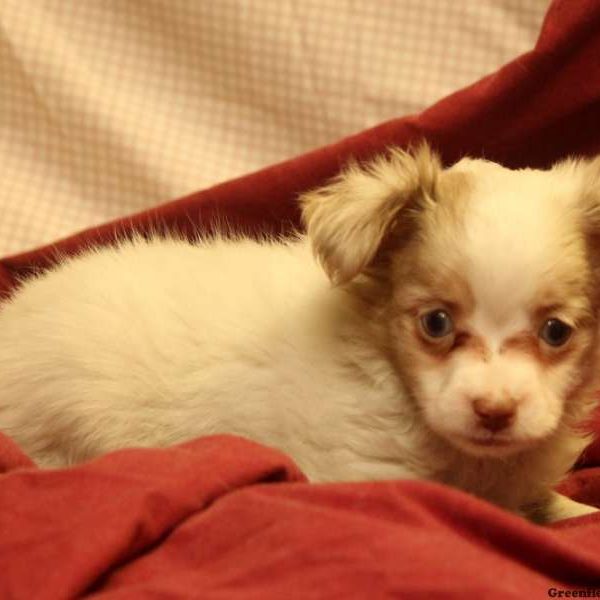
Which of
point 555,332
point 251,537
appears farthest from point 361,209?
point 251,537

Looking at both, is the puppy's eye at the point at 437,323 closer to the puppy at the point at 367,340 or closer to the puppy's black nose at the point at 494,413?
the puppy at the point at 367,340

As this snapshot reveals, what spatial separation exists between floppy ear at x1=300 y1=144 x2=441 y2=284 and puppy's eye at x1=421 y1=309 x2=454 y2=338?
4.6 inches

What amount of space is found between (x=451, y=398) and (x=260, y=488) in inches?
11.7

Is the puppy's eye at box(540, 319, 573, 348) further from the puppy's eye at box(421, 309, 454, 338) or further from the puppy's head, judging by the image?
the puppy's eye at box(421, 309, 454, 338)

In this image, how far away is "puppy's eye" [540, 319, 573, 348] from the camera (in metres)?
1.29

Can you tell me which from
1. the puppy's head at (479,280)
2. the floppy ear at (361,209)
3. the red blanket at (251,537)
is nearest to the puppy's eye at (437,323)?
the puppy's head at (479,280)

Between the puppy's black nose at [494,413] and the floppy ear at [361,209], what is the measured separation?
26 cm

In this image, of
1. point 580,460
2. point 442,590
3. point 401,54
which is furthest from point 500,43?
point 442,590

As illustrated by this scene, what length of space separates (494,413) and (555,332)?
0.17 m

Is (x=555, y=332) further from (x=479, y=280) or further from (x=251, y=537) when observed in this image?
(x=251, y=537)

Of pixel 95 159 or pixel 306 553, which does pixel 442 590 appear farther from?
pixel 95 159

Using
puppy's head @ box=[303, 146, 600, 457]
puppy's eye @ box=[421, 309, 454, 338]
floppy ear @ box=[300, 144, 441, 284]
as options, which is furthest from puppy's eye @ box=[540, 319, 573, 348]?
floppy ear @ box=[300, 144, 441, 284]

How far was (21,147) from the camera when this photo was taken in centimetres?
237

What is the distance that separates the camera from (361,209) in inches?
51.9
